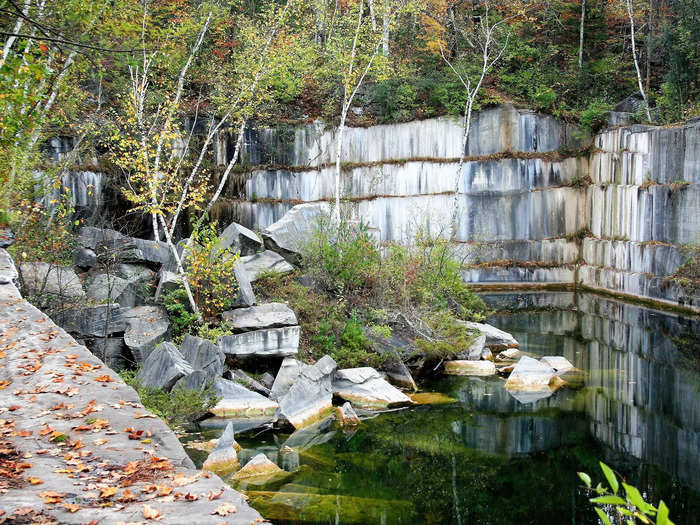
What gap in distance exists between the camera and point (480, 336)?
15.3 metres

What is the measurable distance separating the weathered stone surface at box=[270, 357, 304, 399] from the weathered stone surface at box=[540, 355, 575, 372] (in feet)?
17.8

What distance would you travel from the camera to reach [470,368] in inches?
560

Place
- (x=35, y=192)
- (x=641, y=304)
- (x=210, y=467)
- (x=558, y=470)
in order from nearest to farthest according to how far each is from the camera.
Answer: (x=210, y=467) < (x=558, y=470) < (x=35, y=192) < (x=641, y=304)

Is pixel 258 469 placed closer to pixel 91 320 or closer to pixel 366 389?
pixel 366 389

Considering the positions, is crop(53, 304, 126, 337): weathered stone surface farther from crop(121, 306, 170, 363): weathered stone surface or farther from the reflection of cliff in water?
the reflection of cliff in water

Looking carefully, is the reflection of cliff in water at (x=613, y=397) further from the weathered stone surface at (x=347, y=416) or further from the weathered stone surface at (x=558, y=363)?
the weathered stone surface at (x=347, y=416)

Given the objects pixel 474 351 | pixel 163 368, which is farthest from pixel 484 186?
pixel 163 368

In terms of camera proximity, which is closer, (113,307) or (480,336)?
(113,307)

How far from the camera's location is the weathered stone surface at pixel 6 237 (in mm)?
12021

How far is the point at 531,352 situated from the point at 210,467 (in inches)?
366

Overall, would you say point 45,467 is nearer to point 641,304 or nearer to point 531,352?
point 531,352

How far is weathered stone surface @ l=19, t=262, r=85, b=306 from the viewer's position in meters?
11.9

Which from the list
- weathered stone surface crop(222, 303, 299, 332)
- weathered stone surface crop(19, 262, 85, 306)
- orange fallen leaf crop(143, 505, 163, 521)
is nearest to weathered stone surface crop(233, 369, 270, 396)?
weathered stone surface crop(222, 303, 299, 332)

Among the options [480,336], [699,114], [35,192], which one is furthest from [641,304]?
[35,192]
